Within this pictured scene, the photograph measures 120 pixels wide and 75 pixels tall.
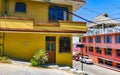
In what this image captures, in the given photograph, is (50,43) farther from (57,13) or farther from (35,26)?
(57,13)

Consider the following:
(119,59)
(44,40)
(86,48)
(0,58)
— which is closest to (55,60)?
(44,40)

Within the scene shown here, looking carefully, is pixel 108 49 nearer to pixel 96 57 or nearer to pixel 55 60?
pixel 96 57

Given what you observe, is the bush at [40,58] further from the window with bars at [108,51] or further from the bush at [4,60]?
the window with bars at [108,51]

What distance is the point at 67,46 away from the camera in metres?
23.7

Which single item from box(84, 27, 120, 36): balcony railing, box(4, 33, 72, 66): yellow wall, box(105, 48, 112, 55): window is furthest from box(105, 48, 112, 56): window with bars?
box(4, 33, 72, 66): yellow wall

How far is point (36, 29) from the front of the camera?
820 inches

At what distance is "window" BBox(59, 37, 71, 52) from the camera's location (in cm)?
Answer: 2311

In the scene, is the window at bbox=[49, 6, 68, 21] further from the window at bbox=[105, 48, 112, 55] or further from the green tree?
the window at bbox=[105, 48, 112, 55]

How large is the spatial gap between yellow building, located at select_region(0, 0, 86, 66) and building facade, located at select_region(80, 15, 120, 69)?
748 inches

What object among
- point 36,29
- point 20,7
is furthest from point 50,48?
point 20,7

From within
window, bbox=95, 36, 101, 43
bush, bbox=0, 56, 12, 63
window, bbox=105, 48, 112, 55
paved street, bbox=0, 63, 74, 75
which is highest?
window, bbox=95, 36, 101, 43

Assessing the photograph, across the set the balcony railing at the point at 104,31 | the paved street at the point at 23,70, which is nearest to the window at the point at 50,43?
the paved street at the point at 23,70

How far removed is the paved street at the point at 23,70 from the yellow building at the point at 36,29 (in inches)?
130

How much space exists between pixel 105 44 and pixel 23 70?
110ft
